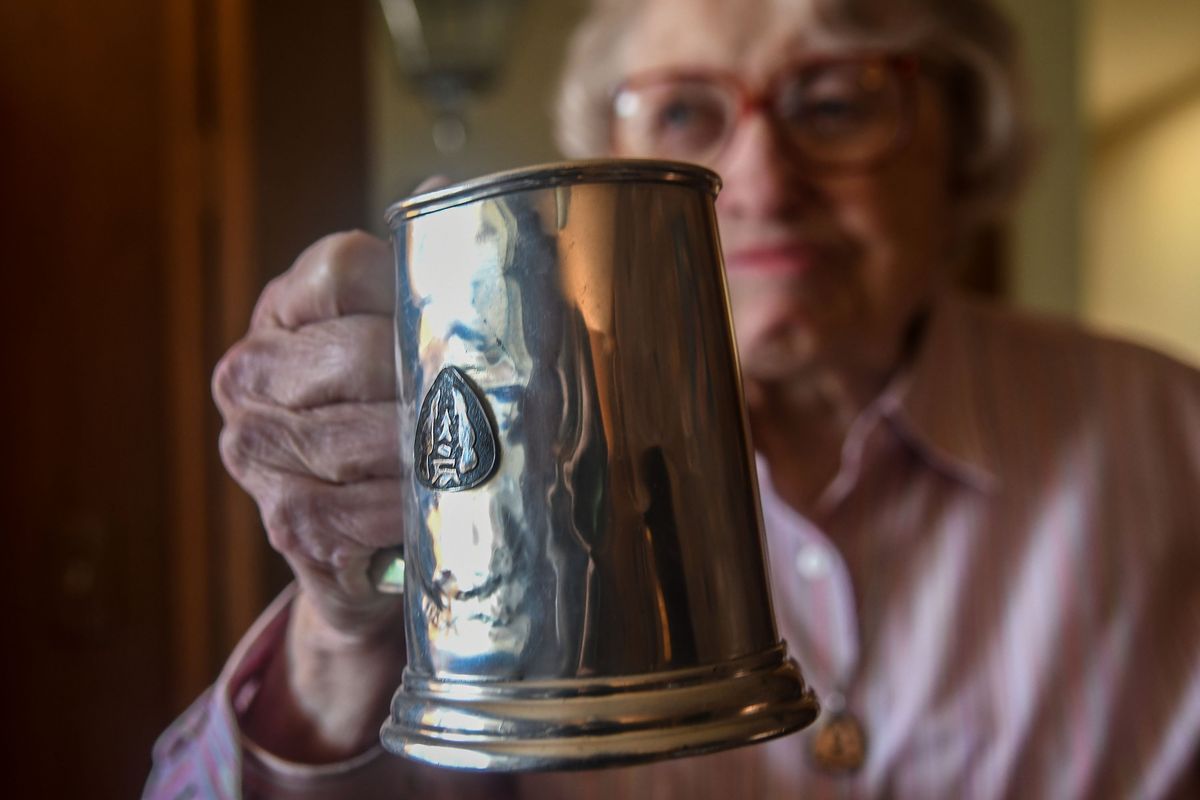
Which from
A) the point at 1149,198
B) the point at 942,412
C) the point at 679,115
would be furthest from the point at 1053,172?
the point at 1149,198

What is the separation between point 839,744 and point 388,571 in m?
0.44

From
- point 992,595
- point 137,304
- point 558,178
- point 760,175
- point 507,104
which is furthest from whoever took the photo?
point 507,104

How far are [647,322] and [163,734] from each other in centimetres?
28

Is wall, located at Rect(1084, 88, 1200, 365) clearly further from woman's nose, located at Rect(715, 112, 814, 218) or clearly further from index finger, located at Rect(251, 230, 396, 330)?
index finger, located at Rect(251, 230, 396, 330)

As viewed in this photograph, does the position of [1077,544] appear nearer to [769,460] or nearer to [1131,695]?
[1131,695]

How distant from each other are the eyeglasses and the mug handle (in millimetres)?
421

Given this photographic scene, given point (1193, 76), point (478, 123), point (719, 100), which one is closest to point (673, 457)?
point (719, 100)

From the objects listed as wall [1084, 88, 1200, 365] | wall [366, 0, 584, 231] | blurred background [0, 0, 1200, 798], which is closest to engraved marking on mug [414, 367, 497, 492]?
blurred background [0, 0, 1200, 798]

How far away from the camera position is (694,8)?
0.77m

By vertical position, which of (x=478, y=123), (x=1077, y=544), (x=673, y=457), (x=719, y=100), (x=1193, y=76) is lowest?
(x=1077, y=544)

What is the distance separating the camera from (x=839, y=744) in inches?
28.3

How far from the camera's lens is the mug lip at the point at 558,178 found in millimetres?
311

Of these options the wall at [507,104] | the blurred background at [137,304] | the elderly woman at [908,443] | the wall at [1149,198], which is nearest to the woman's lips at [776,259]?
the elderly woman at [908,443]

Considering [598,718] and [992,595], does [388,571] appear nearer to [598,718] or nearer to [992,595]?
[598,718]
